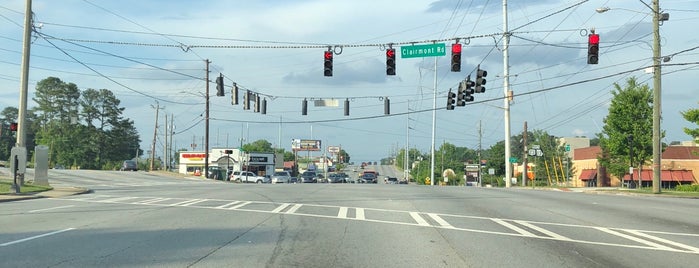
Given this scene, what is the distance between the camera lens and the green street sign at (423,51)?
89.4 feet

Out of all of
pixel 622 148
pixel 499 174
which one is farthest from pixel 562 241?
pixel 499 174

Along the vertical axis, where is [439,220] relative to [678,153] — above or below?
below

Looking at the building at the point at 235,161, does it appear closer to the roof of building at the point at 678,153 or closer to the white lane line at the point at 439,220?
the roof of building at the point at 678,153

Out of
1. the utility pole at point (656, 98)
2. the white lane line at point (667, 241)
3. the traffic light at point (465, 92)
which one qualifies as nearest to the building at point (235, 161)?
the traffic light at point (465, 92)

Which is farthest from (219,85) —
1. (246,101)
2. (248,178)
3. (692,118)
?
(248,178)

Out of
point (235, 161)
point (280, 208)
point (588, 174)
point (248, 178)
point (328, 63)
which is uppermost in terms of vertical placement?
point (328, 63)

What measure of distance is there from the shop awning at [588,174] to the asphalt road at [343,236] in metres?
51.5

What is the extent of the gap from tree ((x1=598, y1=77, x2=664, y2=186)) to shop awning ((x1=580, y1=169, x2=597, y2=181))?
846 inches

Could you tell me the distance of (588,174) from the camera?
232 ft

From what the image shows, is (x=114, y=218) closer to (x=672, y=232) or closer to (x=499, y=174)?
(x=672, y=232)

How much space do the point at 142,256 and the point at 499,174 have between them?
118497 millimetres

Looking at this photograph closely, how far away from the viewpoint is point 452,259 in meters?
9.67

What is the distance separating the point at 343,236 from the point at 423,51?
16495 mm

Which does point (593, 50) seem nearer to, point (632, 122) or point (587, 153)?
point (632, 122)
